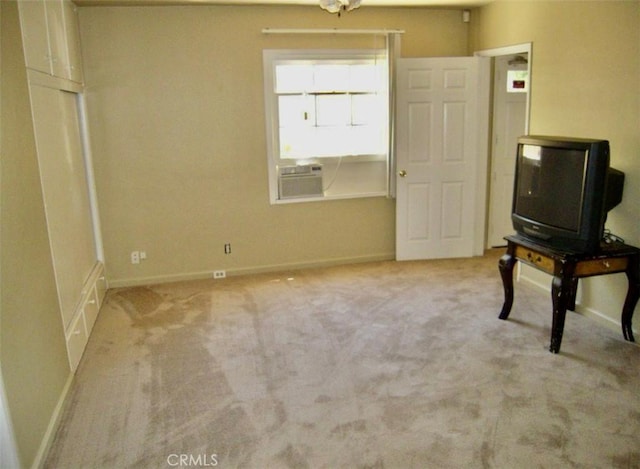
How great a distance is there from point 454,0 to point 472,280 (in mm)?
2621

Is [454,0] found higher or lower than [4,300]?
higher

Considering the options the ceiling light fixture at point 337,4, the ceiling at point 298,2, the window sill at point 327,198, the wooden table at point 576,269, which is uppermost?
the ceiling at point 298,2

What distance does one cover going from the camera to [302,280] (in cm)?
496

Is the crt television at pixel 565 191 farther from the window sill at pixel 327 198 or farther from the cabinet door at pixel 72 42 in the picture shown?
the cabinet door at pixel 72 42

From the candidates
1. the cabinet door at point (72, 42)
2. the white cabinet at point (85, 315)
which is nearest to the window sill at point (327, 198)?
the white cabinet at point (85, 315)

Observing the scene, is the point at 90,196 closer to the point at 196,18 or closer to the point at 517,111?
the point at 196,18

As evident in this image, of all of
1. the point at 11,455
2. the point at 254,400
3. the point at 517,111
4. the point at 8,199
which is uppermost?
the point at 517,111

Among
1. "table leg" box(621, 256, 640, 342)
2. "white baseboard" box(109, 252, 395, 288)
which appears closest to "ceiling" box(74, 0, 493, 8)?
"white baseboard" box(109, 252, 395, 288)

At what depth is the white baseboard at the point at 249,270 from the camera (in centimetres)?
495

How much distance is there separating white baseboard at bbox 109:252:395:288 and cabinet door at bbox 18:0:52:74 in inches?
86.3

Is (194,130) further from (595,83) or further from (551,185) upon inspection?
(595,83)

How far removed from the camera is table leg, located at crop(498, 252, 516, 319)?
3760 millimetres

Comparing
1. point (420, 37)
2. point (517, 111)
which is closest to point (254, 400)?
point (420, 37)

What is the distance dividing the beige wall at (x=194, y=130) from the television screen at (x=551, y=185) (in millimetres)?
2099
